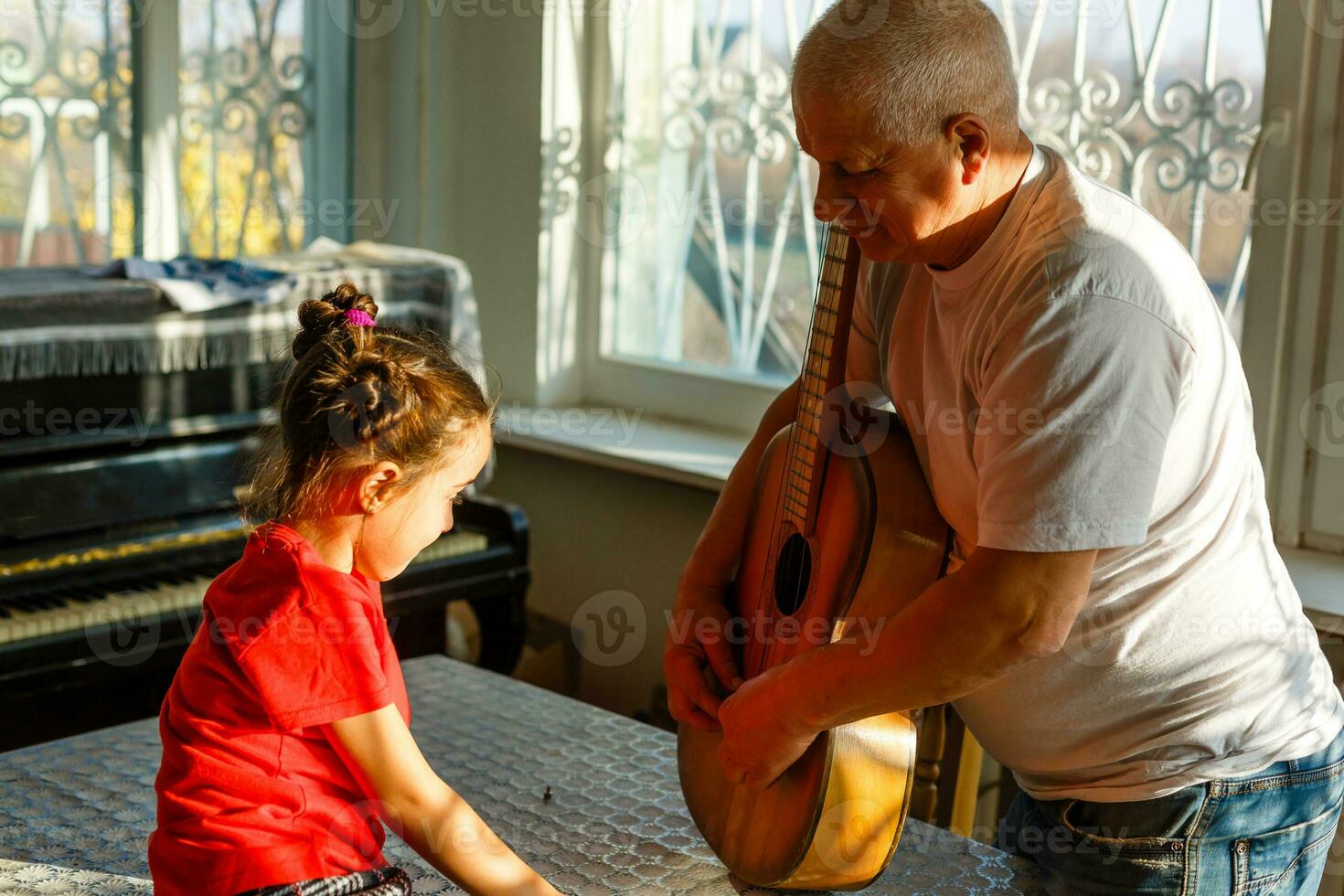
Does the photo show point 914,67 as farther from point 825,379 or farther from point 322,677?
point 322,677

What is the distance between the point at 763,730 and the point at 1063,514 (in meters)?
0.48

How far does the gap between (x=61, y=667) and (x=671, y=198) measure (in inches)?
74.2

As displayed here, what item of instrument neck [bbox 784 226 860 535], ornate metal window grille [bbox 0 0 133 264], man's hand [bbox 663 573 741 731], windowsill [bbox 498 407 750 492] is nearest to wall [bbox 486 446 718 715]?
windowsill [bbox 498 407 750 492]

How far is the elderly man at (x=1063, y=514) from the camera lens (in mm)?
1203

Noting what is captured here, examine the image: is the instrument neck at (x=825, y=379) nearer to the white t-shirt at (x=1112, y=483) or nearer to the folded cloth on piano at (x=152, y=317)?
the white t-shirt at (x=1112, y=483)

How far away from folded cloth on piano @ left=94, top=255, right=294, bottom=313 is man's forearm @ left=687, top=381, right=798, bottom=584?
127cm

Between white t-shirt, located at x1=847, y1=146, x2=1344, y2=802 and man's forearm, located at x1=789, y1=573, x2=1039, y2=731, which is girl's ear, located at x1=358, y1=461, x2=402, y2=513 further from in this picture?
white t-shirt, located at x1=847, y1=146, x2=1344, y2=802

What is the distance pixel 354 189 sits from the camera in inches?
155

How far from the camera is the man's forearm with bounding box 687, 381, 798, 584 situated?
1.86 meters

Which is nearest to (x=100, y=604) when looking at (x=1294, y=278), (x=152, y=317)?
(x=152, y=317)

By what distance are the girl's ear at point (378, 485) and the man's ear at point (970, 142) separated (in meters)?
0.63

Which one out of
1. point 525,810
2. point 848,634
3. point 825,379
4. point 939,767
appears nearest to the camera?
point 848,634

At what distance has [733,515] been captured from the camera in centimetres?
187

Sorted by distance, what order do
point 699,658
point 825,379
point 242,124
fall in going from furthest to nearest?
point 242,124, point 699,658, point 825,379
